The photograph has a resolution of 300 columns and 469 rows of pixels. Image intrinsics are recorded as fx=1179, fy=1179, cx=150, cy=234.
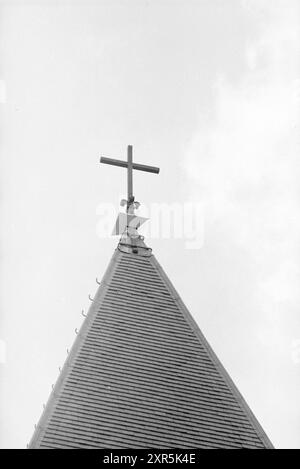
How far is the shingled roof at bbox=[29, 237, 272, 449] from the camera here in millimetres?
24938

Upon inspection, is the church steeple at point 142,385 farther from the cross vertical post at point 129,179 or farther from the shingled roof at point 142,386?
the cross vertical post at point 129,179

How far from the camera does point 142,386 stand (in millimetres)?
26156

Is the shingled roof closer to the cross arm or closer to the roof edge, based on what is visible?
the roof edge

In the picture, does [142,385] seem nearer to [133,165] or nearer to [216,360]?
[216,360]

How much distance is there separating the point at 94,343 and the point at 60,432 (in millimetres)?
3011

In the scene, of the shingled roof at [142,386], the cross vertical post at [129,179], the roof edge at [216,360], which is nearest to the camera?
the shingled roof at [142,386]

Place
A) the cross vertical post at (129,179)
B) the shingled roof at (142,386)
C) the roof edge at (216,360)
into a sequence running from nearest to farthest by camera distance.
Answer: the shingled roof at (142,386) → the roof edge at (216,360) → the cross vertical post at (129,179)

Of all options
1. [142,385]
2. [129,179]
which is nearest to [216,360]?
[142,385]

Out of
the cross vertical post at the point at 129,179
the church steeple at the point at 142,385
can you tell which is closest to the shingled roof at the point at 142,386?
the church steeple at the point at 142,385

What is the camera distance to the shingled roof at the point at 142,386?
24938 millimetres
